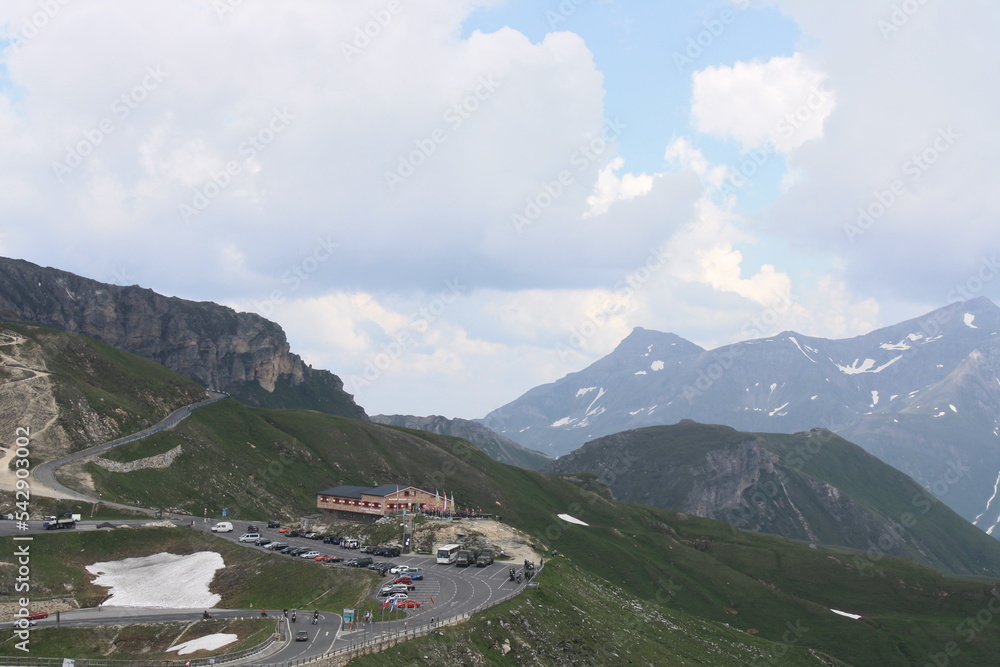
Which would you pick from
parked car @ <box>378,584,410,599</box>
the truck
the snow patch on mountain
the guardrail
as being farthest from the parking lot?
the truck

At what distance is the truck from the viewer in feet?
299

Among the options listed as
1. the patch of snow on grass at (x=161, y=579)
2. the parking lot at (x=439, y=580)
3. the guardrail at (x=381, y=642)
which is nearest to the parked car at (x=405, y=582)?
the parking lot at (x=439, y=580)

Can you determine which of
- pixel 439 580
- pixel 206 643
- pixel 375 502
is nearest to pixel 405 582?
pixel 439 580

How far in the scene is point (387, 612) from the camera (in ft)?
205

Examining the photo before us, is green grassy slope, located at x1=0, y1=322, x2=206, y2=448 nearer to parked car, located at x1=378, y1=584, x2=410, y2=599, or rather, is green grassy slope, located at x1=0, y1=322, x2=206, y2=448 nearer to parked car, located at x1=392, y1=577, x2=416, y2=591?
parked car, located at x1=392, y1=577, x2=416, y2=591

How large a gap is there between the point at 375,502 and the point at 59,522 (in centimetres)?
4771

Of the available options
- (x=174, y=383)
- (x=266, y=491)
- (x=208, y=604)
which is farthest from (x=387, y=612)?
(x=174, y=383)

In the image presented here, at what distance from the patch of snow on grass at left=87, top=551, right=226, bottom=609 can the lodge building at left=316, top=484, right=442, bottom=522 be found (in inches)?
1278

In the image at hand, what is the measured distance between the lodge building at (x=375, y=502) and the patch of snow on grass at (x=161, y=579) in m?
32.5

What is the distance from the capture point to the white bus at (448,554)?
3474 inches

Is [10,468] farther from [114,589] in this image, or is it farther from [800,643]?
[800,643]

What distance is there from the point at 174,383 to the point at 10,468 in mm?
79771

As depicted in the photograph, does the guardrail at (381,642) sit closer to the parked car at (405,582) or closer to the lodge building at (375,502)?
the parked car at (405,582)

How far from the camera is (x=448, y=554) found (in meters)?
89.4
